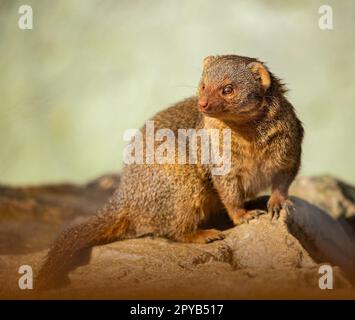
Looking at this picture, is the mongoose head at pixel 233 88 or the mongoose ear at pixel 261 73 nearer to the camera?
the mongoose head at pixel 233 88

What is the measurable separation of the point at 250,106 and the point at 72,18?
11.3 ft

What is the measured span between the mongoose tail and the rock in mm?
93

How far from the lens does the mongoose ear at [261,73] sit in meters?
4.36

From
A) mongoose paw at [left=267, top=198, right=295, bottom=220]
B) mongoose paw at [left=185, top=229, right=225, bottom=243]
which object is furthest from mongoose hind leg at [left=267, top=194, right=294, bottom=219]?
mongoose paw at [left=185, top=229, right=225, bottom=243]

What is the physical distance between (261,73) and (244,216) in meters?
0.99

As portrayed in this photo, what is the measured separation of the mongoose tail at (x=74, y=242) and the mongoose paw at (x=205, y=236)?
0.49 m

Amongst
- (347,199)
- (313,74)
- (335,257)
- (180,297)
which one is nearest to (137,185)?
(180,297)

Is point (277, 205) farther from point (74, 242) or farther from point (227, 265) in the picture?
point (74, 242)

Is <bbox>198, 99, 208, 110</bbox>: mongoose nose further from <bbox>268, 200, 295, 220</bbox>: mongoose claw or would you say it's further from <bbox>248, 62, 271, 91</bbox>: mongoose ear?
<bbox>268, 200, 295, 220</bbox>: mongoose claw

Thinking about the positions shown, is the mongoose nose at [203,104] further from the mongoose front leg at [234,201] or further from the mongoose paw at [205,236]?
the mongoose paw at [205,236]

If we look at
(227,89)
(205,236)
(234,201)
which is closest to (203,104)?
(227,89)

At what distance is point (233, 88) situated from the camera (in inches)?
166

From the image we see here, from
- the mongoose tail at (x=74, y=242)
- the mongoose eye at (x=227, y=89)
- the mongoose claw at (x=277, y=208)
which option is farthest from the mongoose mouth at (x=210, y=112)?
the mongoose tail at (x=74, y=242)

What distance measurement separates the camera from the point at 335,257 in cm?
502
